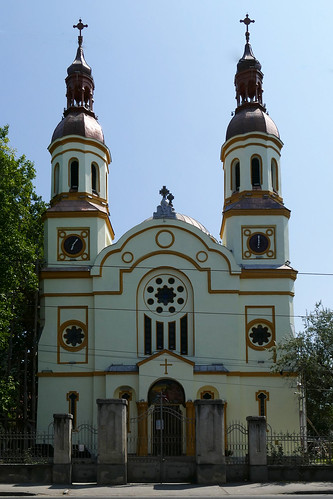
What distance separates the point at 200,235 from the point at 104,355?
7.36m

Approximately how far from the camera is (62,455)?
2398 centimetres

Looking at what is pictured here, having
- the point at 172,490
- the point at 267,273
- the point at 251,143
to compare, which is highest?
the point at 251,143

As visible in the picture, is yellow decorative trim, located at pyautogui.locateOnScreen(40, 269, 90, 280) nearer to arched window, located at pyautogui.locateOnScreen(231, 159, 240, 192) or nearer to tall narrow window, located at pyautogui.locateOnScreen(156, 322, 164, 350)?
tall narrow window, located at pyautogui.locateOnScreen(156, 322, 164, 350)

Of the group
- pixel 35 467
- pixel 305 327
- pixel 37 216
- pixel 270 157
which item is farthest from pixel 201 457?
pixel 37 216

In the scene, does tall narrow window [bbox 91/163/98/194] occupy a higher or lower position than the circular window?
higher

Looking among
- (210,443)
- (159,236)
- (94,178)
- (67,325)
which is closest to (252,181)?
(159,236)

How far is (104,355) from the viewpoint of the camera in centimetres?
3641

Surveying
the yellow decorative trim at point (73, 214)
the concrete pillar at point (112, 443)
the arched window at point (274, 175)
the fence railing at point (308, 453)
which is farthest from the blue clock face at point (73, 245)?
the fence railing at point (308, 453)

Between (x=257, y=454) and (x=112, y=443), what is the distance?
14.7ft

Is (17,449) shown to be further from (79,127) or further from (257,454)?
(79,127)

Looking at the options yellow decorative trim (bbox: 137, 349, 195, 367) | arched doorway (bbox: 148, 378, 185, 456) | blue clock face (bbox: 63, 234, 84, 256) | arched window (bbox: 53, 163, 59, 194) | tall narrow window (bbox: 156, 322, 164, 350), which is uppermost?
arched window (bbox: 53, 163, 59, 194)

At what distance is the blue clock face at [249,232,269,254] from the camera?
126ft

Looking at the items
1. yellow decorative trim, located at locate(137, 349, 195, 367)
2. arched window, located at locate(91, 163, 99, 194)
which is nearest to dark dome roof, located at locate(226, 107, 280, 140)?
arched window, located at locate(91, 163, 99, 194)

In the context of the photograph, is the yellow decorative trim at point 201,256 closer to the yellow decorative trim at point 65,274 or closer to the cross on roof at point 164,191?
the cross on roof at point 164,191
